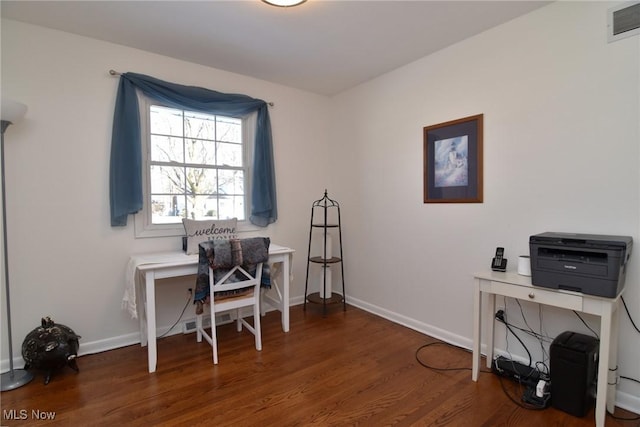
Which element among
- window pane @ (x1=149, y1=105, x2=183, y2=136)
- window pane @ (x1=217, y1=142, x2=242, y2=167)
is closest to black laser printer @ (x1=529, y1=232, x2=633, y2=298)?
window pane @ (x1=217, y1=142, x2=242, y2=167)

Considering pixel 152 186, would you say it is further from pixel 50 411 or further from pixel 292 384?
pixel 292 384

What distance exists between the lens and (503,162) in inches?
94.7

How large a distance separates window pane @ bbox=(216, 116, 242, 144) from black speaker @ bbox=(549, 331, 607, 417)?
3.13 metres

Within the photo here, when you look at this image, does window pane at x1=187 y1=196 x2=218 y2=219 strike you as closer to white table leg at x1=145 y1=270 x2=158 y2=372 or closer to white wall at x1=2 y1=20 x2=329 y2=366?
white wall at x1=2 y1=20 x2=329 y2=366

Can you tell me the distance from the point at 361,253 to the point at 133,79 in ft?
8.88

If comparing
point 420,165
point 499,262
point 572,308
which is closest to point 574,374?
point 572,308

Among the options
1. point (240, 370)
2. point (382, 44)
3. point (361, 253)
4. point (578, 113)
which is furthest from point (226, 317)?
point (578, 113)

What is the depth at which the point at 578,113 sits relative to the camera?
6.69 feet

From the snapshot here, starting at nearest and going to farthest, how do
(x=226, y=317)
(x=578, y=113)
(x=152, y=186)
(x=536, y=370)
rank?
(x=578, y=113) → (x=536, y=370) → (x=152, y=186) → (x=226, y=317)

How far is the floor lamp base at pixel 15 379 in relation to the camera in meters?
2.09

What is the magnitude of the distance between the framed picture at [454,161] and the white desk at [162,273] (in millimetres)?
1442

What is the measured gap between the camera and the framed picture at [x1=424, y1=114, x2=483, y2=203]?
257 centimetres

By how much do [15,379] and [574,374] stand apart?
3446 mm

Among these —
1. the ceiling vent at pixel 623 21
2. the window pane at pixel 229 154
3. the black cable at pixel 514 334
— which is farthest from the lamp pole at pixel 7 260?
the ceiling vent at pixel 623 21
